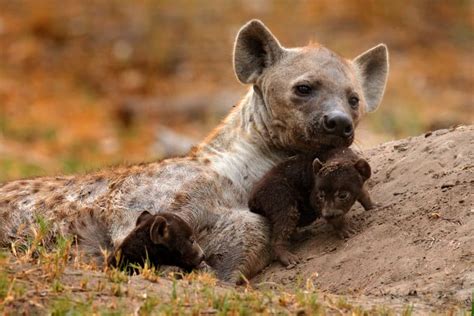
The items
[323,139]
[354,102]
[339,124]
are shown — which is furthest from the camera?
[354,102]

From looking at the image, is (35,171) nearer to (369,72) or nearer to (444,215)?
(369,72)

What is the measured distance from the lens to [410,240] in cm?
695

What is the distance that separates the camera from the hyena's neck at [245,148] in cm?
802

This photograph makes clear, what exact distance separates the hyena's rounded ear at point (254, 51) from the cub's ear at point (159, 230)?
5.95ft

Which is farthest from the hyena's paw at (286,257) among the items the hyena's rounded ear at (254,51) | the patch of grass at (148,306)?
the patch of grass at (148,306)

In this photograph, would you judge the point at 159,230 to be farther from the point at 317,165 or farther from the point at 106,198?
the point at 317,165

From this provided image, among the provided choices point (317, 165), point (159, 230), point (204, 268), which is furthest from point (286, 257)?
point (159, 230)

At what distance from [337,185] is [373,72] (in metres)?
1.95

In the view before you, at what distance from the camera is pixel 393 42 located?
1997cm

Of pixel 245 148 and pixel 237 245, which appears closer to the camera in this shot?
pixel 237 245

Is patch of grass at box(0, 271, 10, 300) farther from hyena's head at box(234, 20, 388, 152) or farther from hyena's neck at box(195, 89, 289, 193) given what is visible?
hyena's head at box(234, 20, 388, 152)

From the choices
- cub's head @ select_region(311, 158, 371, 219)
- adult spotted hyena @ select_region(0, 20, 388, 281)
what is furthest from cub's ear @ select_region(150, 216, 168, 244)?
cub's head @ select_region(311, 158, 371, 219)

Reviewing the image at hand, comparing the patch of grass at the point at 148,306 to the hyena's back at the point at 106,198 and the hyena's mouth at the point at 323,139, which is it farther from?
the hyena's mouth at the point at 323,139

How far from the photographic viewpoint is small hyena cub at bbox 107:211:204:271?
6.91 m
